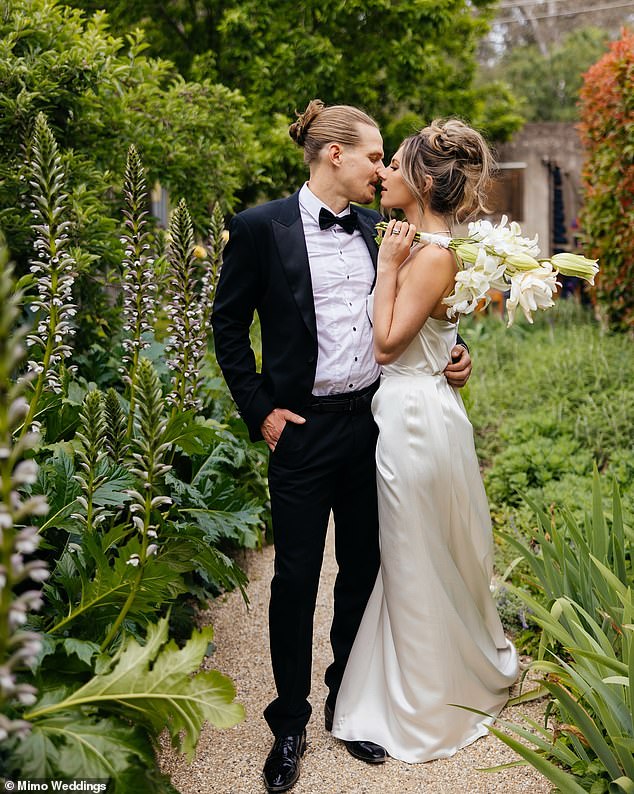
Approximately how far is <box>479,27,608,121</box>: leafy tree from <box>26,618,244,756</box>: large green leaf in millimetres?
24396

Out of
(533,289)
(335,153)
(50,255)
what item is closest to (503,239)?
(533,289)

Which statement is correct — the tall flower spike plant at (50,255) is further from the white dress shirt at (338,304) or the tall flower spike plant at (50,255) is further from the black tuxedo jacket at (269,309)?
the white dress shirt at (338,304)

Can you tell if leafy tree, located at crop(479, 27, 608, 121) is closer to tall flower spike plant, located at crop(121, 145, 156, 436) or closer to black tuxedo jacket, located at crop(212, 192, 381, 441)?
tall flower spike plant, located at crop(121, 145, 156, 436)

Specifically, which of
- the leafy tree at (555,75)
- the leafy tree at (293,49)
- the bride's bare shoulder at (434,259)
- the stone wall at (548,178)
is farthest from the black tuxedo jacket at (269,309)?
the leafy tree at (555,75)

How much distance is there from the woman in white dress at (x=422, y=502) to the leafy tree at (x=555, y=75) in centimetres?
2290

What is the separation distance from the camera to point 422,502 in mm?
3203

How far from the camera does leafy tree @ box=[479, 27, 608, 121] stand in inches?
958

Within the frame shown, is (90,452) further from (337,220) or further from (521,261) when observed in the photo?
(521,261)

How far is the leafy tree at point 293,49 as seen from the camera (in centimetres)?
987

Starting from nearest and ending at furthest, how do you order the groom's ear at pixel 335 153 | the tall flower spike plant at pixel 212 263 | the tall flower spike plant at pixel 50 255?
1. the tall flower spike plant at pixel 50 255
2. the groom's ear at pixel 335 153
3. the tall flower spike plant at pixel 212 263

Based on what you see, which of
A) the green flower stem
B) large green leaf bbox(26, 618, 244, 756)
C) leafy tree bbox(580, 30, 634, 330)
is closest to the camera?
large green leaf bbox(26, 618, 244, 756)

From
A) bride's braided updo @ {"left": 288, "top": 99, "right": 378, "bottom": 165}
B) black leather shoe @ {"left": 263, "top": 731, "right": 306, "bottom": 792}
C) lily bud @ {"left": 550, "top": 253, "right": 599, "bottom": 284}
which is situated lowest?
black leather shoe @ {"left": 263, "top": 731, "right": 306, "bottom": 792}

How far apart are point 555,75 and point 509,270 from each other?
24624 mm

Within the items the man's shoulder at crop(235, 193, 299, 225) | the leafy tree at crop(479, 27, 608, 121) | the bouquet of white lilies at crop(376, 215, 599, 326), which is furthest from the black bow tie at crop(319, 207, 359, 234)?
the leafy tree at crop(479, 27, 608, 121)
